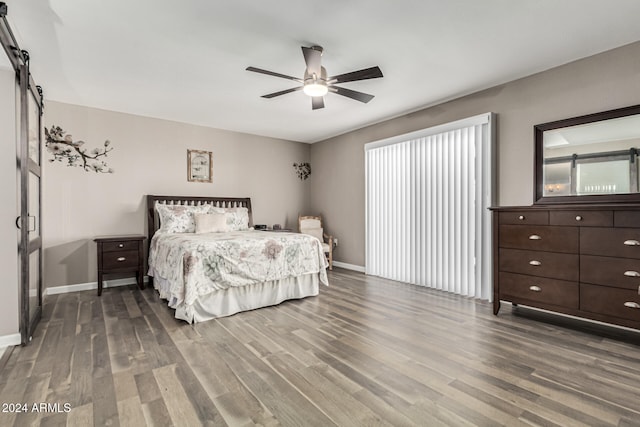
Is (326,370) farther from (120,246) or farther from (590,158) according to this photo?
(120,246)

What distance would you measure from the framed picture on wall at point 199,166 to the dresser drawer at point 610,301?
5174 millimetres

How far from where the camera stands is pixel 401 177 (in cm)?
486

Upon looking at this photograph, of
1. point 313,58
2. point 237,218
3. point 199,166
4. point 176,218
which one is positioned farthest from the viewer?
point 199,166

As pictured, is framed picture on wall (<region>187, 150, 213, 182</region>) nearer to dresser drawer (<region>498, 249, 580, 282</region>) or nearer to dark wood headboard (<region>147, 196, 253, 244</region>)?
dark wood headboard (<region>147, 196, 253, 244</region>)

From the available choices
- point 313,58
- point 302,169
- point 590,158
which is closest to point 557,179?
point 590,158

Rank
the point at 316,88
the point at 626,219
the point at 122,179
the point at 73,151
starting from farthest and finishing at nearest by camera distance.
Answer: the point at 122,179, the point at 73,151, the point at 316,88, the point at 626,219

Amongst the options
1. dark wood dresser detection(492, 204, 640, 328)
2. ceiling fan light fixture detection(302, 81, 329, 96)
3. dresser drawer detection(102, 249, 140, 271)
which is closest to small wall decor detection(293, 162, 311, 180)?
dresser drawer detection(102, 249, 140, 271)

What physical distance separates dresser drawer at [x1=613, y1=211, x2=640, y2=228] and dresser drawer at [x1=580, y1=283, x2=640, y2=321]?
20.3 inches

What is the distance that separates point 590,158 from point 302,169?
15.5 ft

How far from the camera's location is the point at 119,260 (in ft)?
13.8

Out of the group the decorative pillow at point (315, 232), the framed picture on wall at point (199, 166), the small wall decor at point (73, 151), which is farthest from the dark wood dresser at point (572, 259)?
the small wall decor at point (73, 151)

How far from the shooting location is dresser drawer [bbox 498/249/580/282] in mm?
2760

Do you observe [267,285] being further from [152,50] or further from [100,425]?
[152,50]

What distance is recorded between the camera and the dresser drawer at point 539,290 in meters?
2.76
